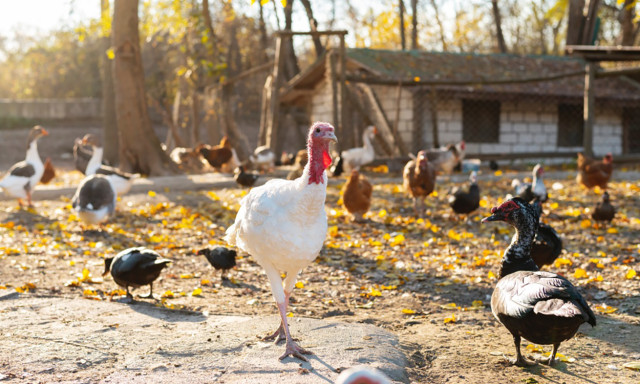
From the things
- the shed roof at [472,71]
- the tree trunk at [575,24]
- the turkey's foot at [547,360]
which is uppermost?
the tree trunk at [575,24]

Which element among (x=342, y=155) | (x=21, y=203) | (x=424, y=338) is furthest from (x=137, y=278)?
(x=342, y=155)

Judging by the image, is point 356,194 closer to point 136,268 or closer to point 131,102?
point 136,268

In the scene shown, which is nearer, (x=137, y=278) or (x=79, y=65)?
(x=137, y=278)

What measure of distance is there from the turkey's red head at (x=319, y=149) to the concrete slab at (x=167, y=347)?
1280 mm

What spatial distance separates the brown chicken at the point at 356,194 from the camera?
9727 mm

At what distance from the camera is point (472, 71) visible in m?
20.7

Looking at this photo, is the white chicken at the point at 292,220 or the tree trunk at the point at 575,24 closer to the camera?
the white chicken at the point at 292,220

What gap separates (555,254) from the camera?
6.60m

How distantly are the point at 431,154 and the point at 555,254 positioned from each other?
29.5 feet

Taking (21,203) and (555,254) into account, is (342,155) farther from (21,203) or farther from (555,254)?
(555,254)

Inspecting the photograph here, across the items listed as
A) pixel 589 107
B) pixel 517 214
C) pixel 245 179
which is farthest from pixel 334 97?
pixel 517 214

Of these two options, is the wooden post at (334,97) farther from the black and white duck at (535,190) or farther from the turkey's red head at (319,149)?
the turkey's red head at (319,149)

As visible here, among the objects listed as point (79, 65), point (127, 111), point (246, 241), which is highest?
point (79, 65)

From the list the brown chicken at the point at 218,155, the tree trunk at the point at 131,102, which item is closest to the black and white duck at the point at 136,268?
the tree trunk at the point at 131,102
